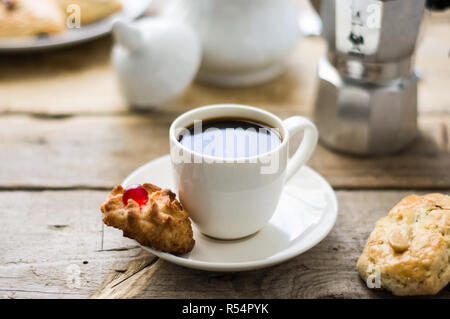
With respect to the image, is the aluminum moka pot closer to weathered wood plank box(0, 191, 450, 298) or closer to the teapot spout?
weathered wood plank box(0, 191, 450, 298)

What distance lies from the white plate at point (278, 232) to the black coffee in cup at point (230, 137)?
0.12 meters

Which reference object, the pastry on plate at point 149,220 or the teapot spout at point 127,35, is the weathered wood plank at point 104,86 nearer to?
the teapot spout at point 127,35

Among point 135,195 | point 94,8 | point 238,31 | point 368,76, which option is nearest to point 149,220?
point 135,195

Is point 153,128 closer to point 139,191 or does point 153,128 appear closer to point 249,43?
point 249,43

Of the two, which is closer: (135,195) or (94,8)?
(135,195)

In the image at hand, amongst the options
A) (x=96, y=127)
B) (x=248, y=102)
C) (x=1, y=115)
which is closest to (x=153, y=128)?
(x=96, y=127)

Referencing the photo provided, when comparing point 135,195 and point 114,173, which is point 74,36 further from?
point 135,195

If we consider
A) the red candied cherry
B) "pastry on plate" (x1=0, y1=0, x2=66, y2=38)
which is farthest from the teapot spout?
the red candied cherry

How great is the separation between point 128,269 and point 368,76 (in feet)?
1.85

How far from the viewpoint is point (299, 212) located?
0.81 m

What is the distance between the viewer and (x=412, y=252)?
67cm

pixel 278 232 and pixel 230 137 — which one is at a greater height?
pixel 230 137

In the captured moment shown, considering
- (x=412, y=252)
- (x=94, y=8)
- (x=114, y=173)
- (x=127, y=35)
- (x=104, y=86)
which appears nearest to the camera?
(x=412, y=252)

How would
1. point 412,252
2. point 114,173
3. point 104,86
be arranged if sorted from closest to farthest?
point 412,252 < point 114,173 < point 104,86
